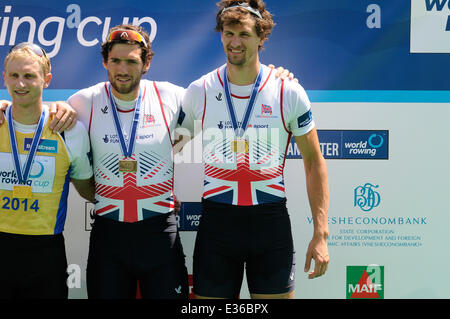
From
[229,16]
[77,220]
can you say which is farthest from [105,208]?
[229,16]

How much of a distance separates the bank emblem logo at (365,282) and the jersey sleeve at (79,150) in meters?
1.84

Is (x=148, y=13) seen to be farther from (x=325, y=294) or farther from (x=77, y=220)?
(x=325, y=294)

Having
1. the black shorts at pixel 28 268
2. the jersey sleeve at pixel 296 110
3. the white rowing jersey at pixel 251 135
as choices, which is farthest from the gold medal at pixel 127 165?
the jersey sleeve at pixel 296 110

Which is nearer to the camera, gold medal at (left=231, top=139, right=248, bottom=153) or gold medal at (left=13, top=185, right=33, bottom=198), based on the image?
gold medal at (left=13, top=185, right=33, bottom=198)

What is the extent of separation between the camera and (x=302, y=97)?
8.43 feet

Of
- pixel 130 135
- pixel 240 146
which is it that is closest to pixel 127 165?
pixel 130 135

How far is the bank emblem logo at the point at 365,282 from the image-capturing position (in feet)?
10.3

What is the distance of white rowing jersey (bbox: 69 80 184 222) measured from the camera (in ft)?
8.36

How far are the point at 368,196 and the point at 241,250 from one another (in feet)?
3.55

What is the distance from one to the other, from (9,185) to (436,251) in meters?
2.69

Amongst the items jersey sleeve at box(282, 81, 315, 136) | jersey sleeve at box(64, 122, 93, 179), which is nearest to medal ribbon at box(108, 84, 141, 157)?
jersey sleeve at box(64, 122, 93, 179)

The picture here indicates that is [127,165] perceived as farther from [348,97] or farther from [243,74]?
[348,97]

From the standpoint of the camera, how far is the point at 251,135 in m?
2.55

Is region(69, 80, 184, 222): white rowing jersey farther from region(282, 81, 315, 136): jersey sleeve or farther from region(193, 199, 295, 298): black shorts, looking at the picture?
region(282, 81, 315, 136): jersey sleeve
